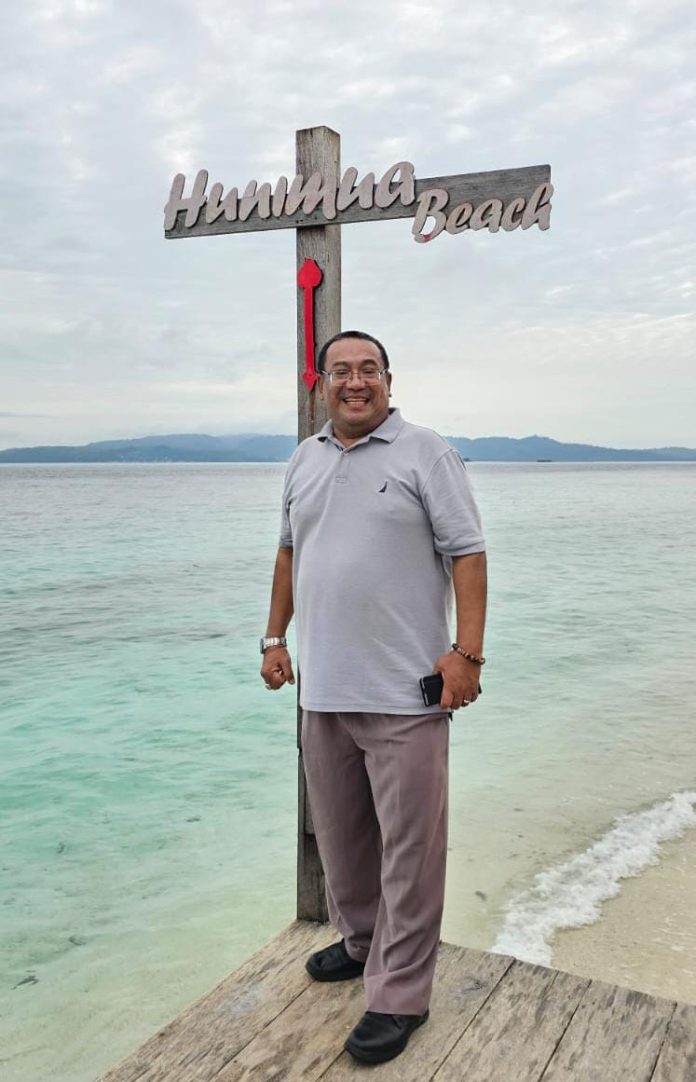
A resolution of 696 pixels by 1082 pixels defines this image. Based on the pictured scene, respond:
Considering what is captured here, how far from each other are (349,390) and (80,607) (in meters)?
15.1

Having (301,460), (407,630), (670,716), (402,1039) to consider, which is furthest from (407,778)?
(670,716)

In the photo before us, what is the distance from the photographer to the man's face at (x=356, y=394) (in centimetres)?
278

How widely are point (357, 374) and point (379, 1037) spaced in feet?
6.35

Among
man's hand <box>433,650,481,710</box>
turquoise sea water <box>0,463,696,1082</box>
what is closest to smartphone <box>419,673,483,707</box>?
man's hand <box>433,650,481,710</box>

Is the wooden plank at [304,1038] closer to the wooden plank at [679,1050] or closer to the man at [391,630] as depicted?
the man at [391,630]

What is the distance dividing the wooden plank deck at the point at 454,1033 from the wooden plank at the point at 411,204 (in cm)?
257

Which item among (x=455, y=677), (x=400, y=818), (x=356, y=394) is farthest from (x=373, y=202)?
(x=400, y=818)

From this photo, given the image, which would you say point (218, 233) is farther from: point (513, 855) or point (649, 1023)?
point (513, 855)

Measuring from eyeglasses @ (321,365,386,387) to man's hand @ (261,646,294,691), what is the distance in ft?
3.02

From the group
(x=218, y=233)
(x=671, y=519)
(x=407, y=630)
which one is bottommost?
(x=671, y=519)

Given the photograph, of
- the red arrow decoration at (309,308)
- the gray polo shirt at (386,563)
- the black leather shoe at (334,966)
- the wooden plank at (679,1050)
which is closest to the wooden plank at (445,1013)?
the black leather shoe at (334,966)

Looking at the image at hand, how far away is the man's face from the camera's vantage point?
2775mm

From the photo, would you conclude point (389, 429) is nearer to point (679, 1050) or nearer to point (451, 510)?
point (451, 510)

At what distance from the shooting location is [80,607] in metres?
16.9
